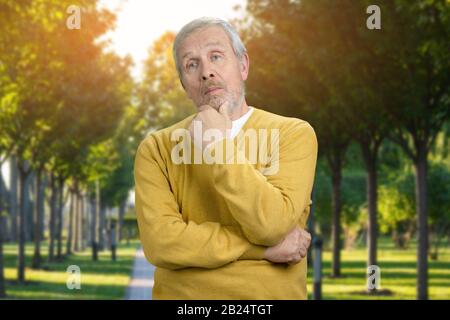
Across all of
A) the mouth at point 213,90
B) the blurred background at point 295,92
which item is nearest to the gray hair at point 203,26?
the mouth at point 213,90

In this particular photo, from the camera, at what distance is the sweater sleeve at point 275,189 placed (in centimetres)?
247

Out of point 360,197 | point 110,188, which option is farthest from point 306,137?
point 110,188

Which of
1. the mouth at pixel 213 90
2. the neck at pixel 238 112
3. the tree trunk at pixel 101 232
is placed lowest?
the tree trunk at pixel 101 232

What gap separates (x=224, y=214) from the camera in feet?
8.76

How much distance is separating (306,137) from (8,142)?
1899cm

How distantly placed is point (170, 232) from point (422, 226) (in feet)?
42.3

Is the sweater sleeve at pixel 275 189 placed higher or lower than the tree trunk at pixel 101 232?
higher

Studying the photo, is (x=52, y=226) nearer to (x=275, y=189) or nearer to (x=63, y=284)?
(x=63, y=284)

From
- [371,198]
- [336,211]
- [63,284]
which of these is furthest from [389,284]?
[63,284]

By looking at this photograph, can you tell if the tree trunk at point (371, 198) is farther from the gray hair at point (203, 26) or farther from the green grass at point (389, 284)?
the gray hair at point (203, 26)

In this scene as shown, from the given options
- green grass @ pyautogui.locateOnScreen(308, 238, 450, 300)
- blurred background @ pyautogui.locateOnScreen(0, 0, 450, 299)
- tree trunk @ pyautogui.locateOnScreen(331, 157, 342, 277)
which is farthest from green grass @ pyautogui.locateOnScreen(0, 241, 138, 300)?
tree trunk @ pyautogui.locateOnScreen(331, 157, 342, 277)

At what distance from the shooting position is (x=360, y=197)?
141 ft

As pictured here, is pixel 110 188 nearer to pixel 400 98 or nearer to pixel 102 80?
pixel 102 80

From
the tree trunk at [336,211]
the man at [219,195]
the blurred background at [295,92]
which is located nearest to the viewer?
the man at [219,195]
